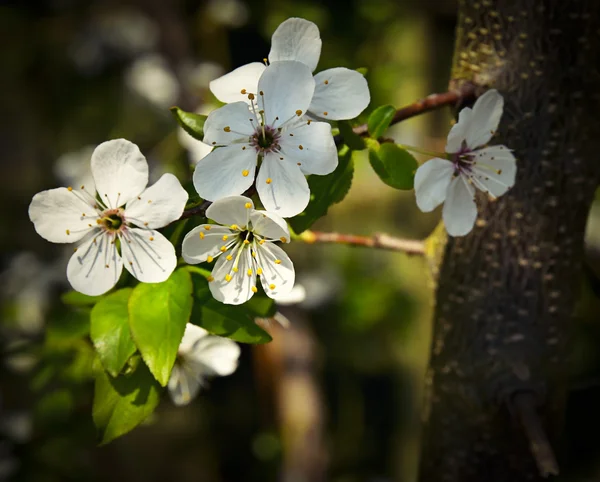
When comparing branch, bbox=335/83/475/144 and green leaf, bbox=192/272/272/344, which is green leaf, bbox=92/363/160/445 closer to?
green leaf, bbox=192/272/272/344

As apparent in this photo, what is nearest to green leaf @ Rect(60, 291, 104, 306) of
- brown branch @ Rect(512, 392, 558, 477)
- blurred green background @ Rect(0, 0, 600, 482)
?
brown branch @ Rect(512, 392, 558, 477)

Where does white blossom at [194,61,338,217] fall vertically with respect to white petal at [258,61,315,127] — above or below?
below

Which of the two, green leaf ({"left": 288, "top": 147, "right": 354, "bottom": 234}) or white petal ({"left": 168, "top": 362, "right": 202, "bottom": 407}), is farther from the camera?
white petal ({"left": 168, "top": 362, "right": 202, "bottom": 407})

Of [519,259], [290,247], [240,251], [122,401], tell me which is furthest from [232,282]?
[290,247]

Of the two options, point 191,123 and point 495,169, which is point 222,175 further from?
point 495,169

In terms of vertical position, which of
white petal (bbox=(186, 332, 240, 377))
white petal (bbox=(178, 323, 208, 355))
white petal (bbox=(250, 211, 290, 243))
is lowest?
white petal (bbox=(186, 332, 240, 377))

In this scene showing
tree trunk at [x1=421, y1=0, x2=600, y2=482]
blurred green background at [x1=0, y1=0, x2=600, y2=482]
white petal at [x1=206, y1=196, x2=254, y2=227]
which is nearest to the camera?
white petal at [x1=206, y1=196, x2=254, y2=227]

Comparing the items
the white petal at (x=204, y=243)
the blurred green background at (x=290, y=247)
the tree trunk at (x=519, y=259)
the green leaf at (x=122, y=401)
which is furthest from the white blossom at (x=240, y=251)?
the blurred green background at (x=290, y=247)

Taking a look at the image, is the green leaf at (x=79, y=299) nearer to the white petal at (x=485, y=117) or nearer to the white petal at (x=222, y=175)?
the white petal at (x=222, y=175)
